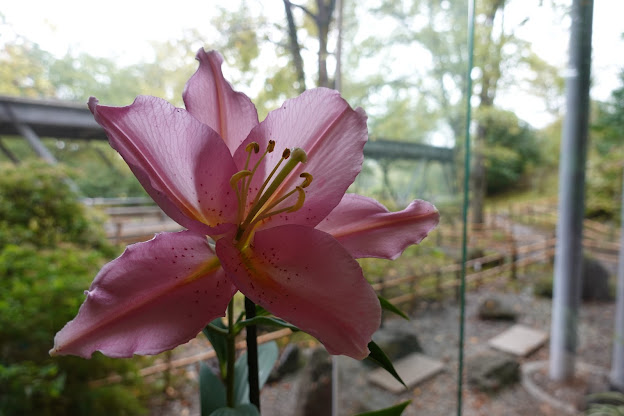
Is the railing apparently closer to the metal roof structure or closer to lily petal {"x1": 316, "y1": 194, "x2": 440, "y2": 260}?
the metal roof structure

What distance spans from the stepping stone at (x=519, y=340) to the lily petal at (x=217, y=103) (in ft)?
6.31

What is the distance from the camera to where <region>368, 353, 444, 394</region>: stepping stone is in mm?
925

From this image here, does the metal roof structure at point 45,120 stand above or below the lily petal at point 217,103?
above

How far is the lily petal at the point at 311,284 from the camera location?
235 millimetres

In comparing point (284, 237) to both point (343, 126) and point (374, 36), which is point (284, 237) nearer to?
point (343, 126)

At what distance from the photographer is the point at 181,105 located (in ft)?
3.12

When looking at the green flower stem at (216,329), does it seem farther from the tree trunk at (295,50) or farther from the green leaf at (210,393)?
the tree trunk at (295,50)

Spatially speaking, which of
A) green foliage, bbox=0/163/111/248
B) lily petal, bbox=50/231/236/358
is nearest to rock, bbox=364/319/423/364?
lily petal, bbox=50/231/236/358

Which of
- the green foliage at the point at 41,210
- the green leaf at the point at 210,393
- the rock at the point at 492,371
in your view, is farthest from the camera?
the rock at the point at 492,371

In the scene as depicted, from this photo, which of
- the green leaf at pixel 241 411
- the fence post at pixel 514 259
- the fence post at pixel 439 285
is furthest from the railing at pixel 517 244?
the green leaf at pixel 241 411

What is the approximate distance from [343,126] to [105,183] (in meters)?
1.29

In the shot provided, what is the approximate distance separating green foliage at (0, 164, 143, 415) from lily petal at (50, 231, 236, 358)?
0.92 m

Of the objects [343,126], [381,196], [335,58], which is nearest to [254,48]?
[335,58]

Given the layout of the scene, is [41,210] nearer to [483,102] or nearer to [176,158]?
[176,158]
